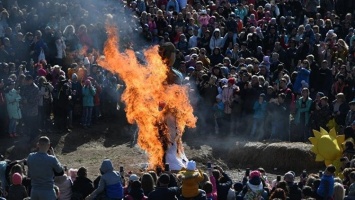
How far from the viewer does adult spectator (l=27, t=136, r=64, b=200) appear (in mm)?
15719

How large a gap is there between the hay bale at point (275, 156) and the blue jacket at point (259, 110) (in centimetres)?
76

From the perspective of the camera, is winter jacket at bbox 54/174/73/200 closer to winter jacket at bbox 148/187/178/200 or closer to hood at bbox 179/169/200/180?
winter jacket at bbox 148/187/178/200

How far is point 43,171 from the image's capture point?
1573 centimetres

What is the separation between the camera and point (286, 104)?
25203mm

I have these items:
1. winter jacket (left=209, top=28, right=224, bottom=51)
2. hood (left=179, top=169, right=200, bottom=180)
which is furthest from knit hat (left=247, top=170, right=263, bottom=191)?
winter jacket (left=209, top=28, right=224, bottom=51)

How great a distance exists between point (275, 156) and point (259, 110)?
1.45 meters

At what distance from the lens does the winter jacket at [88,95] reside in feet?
84.9

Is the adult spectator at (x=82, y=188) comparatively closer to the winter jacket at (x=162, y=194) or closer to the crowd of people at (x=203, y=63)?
the winter jacket at (x=162, y=194)

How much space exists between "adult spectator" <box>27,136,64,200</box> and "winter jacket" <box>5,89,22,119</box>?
9.13 meters

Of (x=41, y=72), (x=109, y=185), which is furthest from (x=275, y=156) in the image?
(x=109, y=185)

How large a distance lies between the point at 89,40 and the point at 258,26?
600 cm

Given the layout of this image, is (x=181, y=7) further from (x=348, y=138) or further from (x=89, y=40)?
(x=348, y=138)

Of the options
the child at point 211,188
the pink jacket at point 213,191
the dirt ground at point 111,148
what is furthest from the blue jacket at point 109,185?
the dirt ground at point 111,148

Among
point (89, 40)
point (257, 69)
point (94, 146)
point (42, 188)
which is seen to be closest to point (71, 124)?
point (94, 146)
